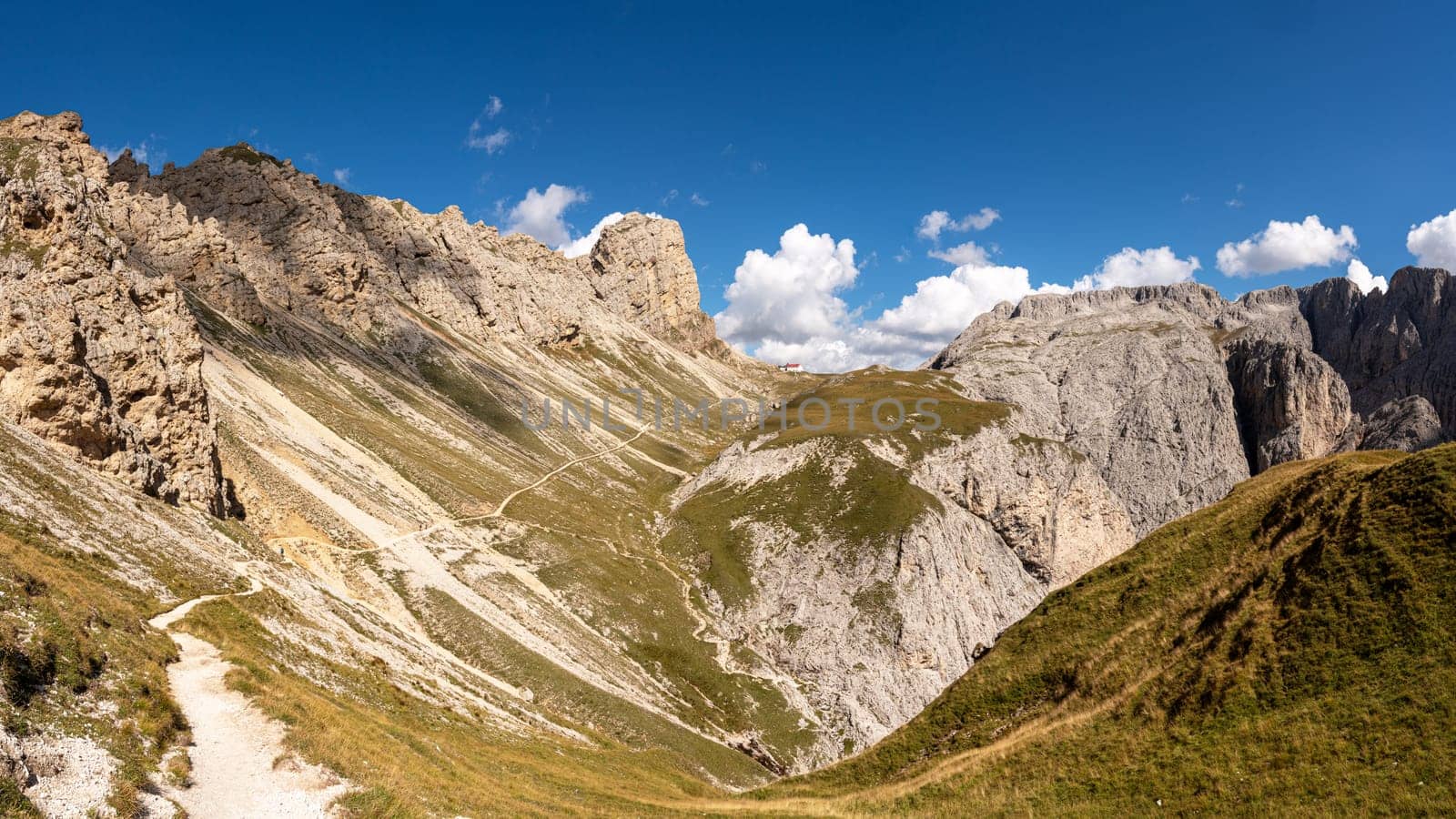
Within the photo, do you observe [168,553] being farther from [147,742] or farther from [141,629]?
[147,742]

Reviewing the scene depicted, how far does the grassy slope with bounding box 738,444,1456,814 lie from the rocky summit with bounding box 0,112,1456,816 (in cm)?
21

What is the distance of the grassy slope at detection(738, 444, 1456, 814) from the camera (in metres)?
18.3

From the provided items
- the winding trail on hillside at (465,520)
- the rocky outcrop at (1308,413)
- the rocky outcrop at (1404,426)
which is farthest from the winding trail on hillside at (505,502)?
the rocky outcrop at (1404,426)

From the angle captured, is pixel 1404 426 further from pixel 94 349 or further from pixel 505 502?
pixel 94 349

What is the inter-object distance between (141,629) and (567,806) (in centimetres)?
1810

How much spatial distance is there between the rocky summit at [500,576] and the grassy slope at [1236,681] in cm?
21

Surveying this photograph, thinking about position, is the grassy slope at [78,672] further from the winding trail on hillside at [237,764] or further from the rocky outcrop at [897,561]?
the rocky outcrop at [897,561]

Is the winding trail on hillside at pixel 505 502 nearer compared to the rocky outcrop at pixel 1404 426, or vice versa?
the winding trail on hillside at pixel 505 502

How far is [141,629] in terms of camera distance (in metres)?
25.8

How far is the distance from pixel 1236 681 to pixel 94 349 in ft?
240

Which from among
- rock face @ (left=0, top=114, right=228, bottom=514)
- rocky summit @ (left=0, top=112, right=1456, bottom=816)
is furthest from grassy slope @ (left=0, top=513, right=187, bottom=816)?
rock face @ (left=0, top=114, right=228, bottom=514)

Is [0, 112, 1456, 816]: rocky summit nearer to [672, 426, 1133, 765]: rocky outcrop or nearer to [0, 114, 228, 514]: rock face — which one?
[0, 114, 228, 514]: rock face

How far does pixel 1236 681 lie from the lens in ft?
73.9

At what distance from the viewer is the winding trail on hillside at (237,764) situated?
1755 centimetres
